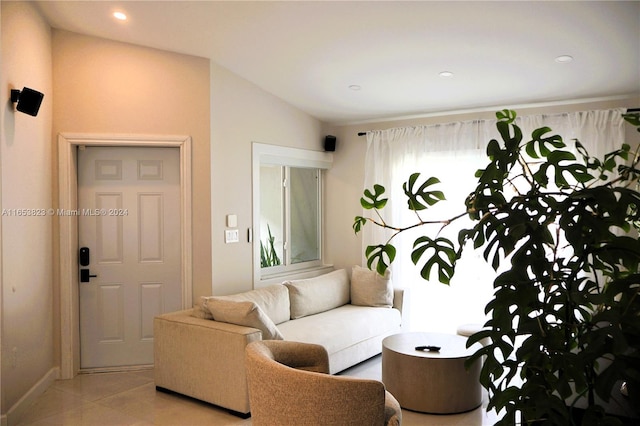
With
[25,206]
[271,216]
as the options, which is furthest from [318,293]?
[25,206]

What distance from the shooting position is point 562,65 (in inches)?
155

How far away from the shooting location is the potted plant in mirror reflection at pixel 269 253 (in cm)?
534

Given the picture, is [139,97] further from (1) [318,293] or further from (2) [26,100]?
(1) [318,293]

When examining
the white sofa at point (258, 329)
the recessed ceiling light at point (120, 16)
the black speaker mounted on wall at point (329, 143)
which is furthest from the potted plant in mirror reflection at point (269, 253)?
the recessed ceiling light at point (120, 16)

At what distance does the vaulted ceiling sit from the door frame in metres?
0.85

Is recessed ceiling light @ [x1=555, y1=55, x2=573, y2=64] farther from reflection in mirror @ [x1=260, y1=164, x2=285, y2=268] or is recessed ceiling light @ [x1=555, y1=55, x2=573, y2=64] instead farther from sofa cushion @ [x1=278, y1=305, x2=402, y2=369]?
reflection in mirror @ [x1=260, y1=164, x2=285, y2=268]

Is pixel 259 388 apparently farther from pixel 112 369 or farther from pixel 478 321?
pixel 478 321

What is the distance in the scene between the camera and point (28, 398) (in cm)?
370

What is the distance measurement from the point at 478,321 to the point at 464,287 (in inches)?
14.5

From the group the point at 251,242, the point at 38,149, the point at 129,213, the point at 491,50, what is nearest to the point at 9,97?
the point at 38,149

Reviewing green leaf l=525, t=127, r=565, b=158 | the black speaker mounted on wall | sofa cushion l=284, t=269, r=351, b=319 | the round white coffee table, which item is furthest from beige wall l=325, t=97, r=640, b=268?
green leaf l=525, t=127, r=565, b=158

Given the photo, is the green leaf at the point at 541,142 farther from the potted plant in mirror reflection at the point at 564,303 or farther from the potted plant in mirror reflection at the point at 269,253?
the potted plant in mirror reflection at the point at 269,253

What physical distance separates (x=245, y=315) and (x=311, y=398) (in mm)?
1546

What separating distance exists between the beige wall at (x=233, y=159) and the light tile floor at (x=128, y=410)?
41.5 inches
